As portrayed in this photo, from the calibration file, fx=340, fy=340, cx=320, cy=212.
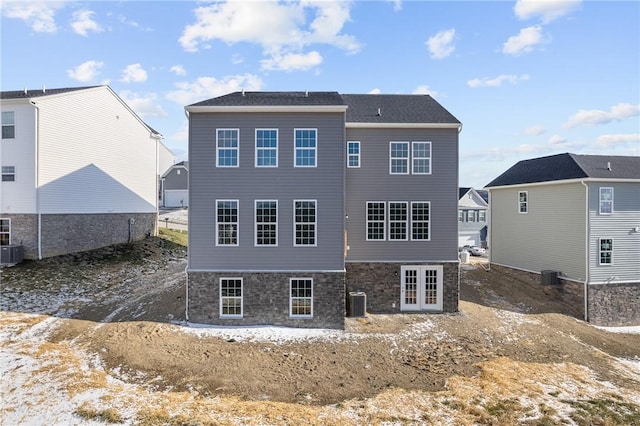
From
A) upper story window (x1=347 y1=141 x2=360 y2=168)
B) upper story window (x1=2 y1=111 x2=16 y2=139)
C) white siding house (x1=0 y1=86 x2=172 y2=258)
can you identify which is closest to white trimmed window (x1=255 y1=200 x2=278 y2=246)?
upper story window (x1=347 y1=141 x2=360 y2=168)

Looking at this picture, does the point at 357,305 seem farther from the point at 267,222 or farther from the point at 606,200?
the point at 606,200

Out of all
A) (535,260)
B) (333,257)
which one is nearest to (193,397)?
(333,257)

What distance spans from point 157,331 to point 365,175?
35.2 ft

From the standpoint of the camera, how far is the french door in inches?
618

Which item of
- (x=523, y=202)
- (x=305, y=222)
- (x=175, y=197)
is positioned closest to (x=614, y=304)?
(x=523, y=202)

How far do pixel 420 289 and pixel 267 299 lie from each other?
23.2 feet

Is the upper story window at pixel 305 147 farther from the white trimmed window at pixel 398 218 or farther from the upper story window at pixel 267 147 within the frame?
the white trimmed window at pixel 398 218

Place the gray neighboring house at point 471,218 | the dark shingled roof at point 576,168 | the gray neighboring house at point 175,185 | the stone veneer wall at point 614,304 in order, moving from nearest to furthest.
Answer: the stone veneer wall at point 614,304, the dark shingled roof at point 576,168, the gray neighboring house at point 471,218, the gray neighboring house at point 175,185

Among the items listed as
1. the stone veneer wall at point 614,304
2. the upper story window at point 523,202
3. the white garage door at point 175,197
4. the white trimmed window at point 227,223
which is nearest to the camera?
the white trimmed window at point 227,223

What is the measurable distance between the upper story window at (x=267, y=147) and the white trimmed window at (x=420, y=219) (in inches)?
264

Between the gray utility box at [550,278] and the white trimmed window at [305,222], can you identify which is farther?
the gray utility box at [550,278]

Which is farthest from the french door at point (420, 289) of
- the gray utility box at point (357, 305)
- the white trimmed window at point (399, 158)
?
the white trimmed window at point (399, 158)

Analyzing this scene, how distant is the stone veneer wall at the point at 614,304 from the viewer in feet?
57.6

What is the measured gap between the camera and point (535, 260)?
67.7 feet
